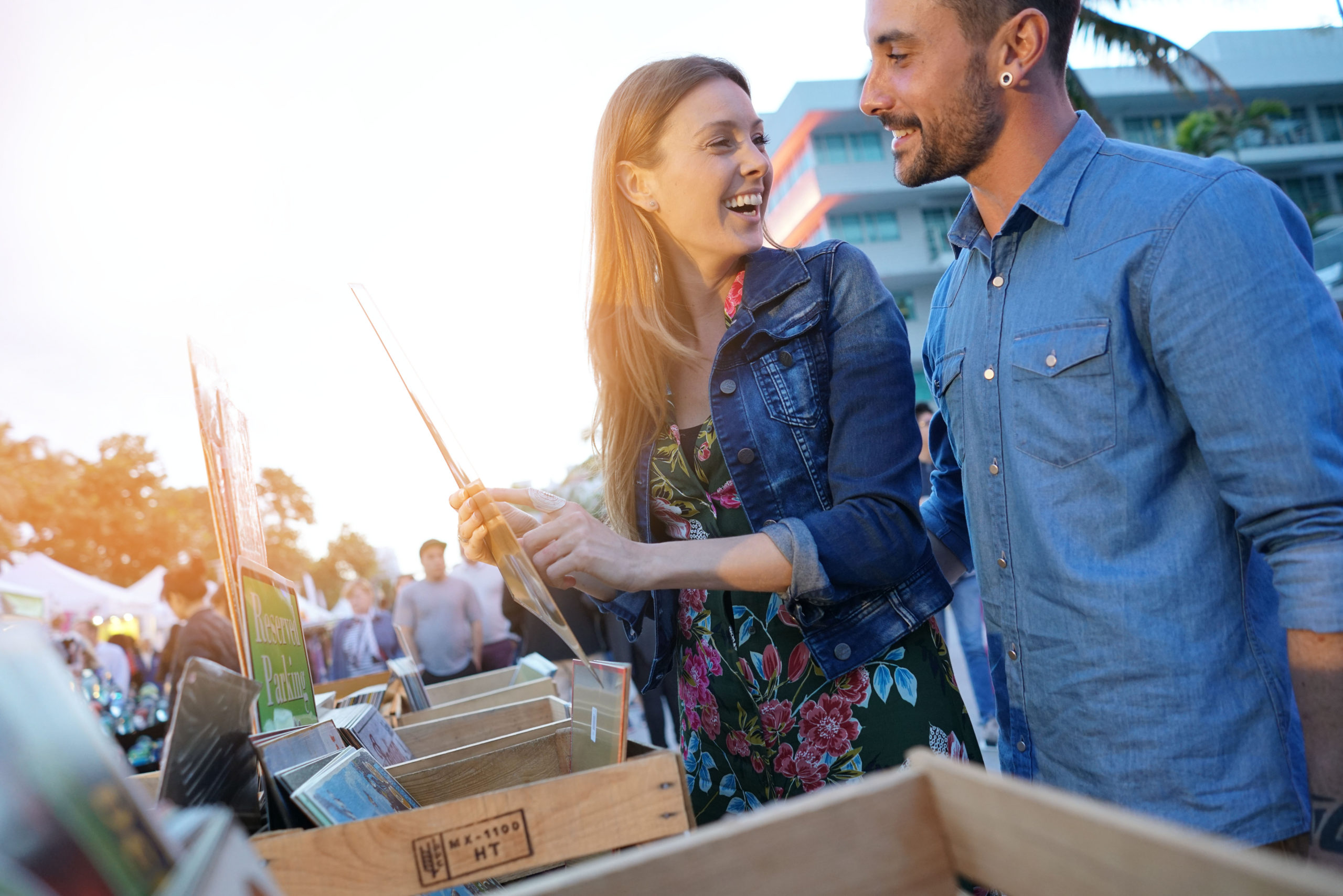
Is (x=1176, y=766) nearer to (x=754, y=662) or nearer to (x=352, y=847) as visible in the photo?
(x=754, y=662)

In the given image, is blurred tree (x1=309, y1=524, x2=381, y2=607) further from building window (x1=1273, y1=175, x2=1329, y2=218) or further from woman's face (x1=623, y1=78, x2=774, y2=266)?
woman's face (x1=623, y1=78, x2=774, y2=266)

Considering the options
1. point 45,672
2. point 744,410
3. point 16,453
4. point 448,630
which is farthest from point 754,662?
point 16,453

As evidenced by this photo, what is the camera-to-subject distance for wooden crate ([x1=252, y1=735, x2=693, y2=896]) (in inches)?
37.0

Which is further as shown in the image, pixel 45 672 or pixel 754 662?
pixel 754 662

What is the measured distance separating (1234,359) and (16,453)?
85.0ft

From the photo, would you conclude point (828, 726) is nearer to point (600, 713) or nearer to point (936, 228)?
point (600, 713)

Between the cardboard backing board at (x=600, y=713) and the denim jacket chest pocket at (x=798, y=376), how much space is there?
1.91 feet

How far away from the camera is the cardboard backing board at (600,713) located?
3.59 ft

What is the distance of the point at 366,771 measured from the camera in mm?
1145

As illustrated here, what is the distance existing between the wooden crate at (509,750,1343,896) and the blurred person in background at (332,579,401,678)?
9.22 m

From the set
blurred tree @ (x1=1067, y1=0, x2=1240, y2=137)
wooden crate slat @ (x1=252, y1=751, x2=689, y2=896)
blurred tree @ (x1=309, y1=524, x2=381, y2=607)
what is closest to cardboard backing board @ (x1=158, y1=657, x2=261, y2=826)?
wooden crate slat @ (x1=252, y1=751, x2=689, y2=896)

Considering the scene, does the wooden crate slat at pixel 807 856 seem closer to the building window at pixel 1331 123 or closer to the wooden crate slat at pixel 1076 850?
the wooden crate slat at pixel 1076 850

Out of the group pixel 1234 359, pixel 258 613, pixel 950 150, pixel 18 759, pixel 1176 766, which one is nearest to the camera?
pixel 18 759

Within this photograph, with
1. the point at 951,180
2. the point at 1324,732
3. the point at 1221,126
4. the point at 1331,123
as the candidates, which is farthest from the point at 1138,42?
the point at 1331,123
